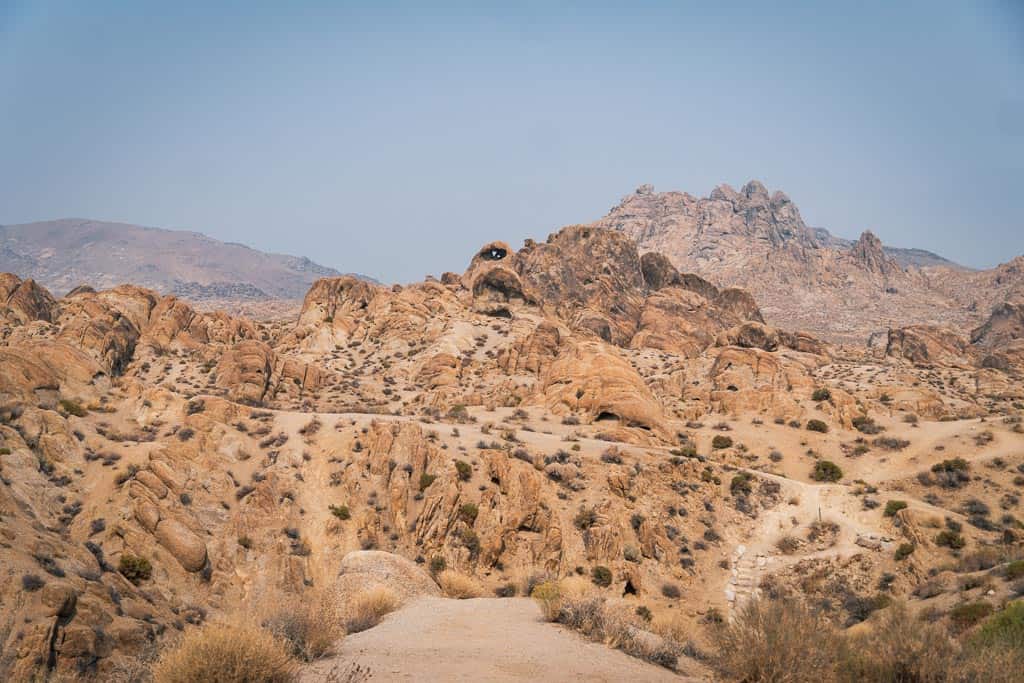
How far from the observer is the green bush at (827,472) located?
138ft

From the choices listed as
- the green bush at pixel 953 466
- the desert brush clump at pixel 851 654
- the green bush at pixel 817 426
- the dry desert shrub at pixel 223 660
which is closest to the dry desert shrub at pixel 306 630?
the dry desert shrub at pixel 223 660

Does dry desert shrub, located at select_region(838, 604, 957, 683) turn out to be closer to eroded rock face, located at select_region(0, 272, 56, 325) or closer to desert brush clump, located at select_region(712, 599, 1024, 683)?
desert brush clump, located at select_region(712, 599, 1024, 683)

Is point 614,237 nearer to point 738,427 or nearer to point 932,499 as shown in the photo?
point 738,427

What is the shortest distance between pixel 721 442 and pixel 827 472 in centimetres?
765

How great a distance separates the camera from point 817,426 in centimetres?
4941

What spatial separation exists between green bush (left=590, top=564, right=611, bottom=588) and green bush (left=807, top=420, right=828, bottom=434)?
29.5 m

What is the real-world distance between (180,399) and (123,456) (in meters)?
10.5

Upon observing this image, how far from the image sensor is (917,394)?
189 feet

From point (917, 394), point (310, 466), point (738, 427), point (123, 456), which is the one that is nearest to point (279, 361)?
point (310, 466)

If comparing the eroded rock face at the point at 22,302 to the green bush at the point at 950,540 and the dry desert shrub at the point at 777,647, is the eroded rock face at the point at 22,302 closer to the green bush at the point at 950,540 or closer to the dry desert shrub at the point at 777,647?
the dry desert shrub at the point at 777,647

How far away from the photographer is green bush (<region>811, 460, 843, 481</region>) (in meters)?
42.1

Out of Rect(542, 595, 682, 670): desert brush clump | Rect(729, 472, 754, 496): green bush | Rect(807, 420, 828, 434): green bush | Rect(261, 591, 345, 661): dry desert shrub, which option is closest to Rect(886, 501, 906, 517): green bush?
Rect(729, 472, 754, 496): green bush

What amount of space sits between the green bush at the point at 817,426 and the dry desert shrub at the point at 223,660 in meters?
49.6

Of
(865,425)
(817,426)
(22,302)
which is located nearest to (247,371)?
(22,302)
